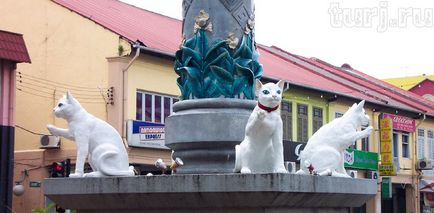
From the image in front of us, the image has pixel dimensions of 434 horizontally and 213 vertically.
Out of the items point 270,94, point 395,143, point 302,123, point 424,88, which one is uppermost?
point 424,88

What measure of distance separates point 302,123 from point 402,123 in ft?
20.2

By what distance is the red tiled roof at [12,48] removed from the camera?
23.5 m

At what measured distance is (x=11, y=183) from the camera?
2380 cm

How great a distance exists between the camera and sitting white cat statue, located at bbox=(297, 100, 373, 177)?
8.00 m

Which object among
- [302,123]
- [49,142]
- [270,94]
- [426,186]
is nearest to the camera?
[270,94]

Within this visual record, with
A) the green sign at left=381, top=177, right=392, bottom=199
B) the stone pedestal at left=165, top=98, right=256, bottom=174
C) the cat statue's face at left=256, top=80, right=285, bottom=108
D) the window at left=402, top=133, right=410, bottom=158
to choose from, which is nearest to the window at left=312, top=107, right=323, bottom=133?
the green sign at left=381, top=177, right=392, bottom=199

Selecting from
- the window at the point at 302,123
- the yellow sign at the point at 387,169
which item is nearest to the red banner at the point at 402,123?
the yellow sign at the point at 387,169

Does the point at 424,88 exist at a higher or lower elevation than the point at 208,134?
higher

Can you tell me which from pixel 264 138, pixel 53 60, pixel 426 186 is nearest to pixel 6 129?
pixel 53 60

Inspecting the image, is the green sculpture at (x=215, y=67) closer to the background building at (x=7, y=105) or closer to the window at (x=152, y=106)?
the background building at (x=7, y=105)

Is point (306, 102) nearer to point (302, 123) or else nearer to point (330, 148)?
point (302, 123)

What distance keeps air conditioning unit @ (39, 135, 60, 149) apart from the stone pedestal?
1832cm

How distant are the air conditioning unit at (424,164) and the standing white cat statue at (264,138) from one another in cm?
3331

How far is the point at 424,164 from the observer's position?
39594 millimetres
